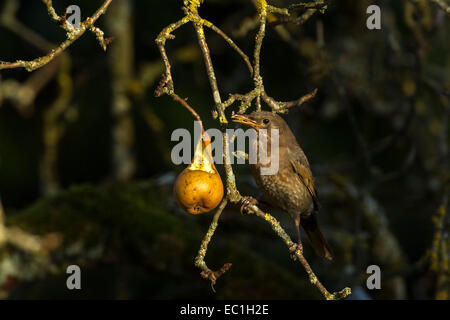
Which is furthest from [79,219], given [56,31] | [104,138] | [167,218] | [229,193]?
[56,31]

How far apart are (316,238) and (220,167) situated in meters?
1.91

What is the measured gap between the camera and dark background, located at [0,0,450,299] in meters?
4.29

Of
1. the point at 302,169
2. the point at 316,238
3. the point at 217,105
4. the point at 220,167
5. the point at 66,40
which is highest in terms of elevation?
the point at 220,167

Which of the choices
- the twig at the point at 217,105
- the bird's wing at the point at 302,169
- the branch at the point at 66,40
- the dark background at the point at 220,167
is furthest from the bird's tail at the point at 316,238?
the branch at the point at 66,40

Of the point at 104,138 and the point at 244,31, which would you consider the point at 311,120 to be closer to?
the point at 244,31

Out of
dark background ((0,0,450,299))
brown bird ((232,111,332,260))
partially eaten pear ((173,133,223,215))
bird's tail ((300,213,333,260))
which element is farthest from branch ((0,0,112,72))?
bird's tail ((300,213,333,260))

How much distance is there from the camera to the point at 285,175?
12.6 feet

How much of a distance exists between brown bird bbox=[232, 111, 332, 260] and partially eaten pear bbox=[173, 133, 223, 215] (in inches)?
31.5

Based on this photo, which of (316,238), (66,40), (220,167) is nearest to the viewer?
(66,40)

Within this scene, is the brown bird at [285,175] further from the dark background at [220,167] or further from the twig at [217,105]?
the twig at [217,105]

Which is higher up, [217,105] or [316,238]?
[217,105]

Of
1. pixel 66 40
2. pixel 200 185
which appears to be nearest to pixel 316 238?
pixel 200 185

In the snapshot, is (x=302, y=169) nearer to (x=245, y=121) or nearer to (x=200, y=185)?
(x=245, y=121)

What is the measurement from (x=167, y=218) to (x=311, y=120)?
246 centimetres
